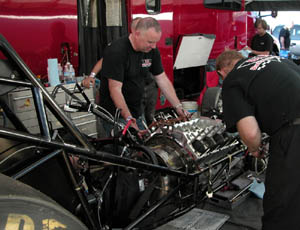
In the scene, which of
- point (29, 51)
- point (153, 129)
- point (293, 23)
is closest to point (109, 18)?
point (29, 51)

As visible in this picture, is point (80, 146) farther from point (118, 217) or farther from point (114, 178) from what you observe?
point (118, 217)

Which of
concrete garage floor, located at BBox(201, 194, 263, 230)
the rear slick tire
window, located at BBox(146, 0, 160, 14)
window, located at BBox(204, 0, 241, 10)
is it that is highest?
window, located at BBox(204, 0, 241, 10)

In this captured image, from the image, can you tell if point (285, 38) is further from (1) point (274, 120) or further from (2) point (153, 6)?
(1) point (274, 120)

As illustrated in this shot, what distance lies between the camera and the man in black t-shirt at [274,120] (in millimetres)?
2008

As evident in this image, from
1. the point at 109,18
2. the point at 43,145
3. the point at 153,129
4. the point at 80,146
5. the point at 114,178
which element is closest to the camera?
the point at 43,145

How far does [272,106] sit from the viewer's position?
2035mm

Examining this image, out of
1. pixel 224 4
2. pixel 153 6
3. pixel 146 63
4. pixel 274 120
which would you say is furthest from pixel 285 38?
pixel 274 120

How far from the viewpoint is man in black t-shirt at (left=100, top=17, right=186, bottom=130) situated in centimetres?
297

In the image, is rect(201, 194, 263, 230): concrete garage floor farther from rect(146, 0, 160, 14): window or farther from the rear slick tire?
rect(146, 0, 160, 14): window

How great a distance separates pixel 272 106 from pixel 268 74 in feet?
0.62

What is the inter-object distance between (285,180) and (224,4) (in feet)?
17.7

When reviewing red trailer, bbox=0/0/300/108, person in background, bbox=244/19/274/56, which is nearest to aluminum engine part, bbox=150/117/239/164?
red trailer, bbox=0/0/300/108

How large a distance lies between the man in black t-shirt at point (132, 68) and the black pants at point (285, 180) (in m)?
1.06

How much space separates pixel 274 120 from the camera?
2.04 meters
